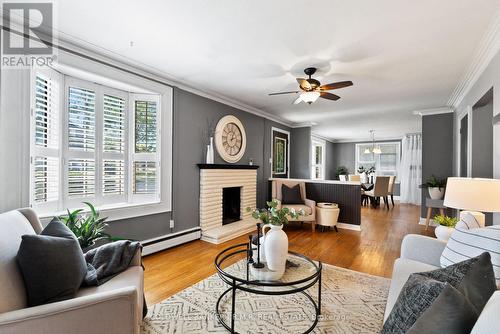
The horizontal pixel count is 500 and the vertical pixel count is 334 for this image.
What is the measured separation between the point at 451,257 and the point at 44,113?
3.59 metres

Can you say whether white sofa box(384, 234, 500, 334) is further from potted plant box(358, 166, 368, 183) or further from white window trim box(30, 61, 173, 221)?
potted plant box(358, 166, 368, 183)

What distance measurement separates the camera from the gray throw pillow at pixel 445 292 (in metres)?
0.74

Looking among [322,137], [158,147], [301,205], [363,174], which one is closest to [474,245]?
[301,205]

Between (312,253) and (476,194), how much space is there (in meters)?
1.96

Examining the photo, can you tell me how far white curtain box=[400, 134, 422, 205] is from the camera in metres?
7.86

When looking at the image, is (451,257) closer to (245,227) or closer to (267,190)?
(245,227)

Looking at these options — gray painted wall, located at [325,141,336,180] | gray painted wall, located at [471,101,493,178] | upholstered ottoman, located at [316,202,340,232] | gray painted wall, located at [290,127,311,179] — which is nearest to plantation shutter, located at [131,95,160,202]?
upholstered ottoman, located at [316,202,340,232]

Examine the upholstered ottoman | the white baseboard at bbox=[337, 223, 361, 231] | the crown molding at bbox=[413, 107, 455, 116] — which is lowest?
the white baseboard at bbox=[337, 223, 361, 231]

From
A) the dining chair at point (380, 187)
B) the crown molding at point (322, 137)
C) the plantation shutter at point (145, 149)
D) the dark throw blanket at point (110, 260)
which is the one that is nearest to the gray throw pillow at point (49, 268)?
the dark throw blanket at point (110, 260)

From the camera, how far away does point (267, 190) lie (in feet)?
18.4

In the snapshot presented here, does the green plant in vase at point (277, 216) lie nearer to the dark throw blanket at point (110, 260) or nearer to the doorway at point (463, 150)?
the dark throw blanket at point (110, 260)

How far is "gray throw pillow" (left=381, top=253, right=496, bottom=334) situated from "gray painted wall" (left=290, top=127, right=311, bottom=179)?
5.50m

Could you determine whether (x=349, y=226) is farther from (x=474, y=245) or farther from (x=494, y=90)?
(x=474, y=245)

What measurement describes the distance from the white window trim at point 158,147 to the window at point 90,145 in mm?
53
